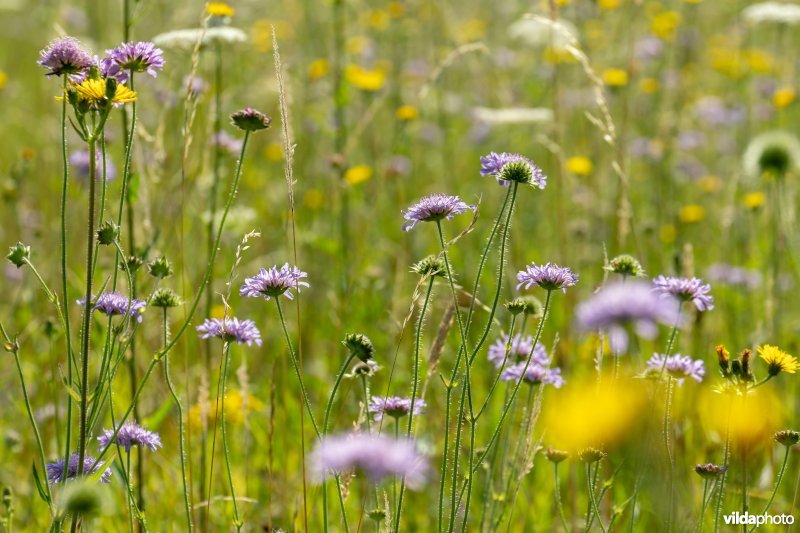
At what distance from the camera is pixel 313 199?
4.79 metres

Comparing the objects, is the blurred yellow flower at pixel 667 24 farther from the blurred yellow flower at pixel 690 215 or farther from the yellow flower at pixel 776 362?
the yellow flower at pixel 776 362

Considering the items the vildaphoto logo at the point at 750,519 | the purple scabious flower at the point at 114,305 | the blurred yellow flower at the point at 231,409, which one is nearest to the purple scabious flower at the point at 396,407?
the purple scabious flower at the point at 114,305

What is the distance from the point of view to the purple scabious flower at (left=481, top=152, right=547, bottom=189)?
181 cm

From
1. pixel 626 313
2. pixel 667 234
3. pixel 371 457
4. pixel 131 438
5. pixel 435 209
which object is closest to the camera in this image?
pixel 626 313

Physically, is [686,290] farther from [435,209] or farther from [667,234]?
[667,234]

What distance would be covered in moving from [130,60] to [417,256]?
2716 mm

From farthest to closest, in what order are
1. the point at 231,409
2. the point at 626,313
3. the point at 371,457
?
1. the point at 231,409
2. the point at 371,457
3. the point at 626,313

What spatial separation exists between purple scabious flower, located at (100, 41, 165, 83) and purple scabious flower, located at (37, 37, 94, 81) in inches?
3.2

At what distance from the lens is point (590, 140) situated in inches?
231

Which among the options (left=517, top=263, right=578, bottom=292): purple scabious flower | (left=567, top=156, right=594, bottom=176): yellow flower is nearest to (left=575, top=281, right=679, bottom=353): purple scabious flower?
(left=517, top=263, right=578, bottom=292): purple scabious flower

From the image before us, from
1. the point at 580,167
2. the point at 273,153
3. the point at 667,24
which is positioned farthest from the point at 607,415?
the point at 273,153

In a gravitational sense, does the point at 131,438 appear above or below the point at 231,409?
below

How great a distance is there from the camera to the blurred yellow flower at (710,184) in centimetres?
524

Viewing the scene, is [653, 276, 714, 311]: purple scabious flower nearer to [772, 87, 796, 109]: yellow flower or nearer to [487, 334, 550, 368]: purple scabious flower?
[487, 334, 550, 368]: purple scabious flower
